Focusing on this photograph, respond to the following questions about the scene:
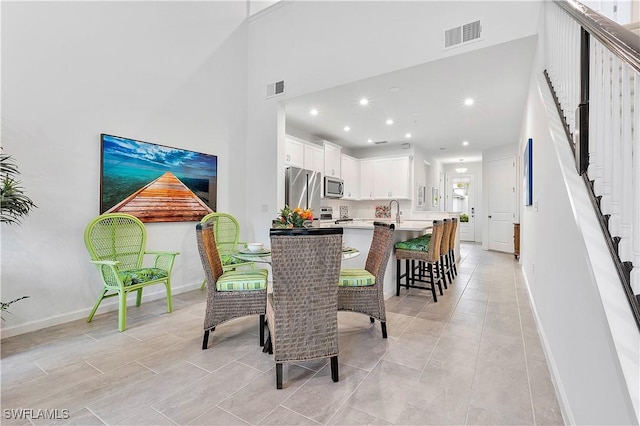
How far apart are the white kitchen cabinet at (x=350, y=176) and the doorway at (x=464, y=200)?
14.7 ft

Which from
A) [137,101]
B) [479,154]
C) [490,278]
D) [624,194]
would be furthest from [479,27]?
[479,154]

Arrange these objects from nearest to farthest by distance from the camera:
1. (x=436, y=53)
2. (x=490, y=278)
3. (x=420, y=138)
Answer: (x=436, y=53) → (x=490, y=278) → (x=420, y=138)

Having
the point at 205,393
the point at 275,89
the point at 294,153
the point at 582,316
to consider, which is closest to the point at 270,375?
the point at 205,393

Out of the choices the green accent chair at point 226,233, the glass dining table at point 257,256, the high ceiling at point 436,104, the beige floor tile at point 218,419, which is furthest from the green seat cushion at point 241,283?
the high ceiling at point 436,104

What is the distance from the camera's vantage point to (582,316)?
1.25 meters

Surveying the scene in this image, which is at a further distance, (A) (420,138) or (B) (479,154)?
(B) (479,154)

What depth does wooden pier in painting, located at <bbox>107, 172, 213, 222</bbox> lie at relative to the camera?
3373 mm

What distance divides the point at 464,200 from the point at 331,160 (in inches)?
254

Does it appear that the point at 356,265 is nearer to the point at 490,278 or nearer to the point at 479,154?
the point at 490,278

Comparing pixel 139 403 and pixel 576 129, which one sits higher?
pixel 576 129

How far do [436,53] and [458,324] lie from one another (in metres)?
2.90

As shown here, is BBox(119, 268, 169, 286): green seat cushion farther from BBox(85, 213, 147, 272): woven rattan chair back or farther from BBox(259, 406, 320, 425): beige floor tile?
BBox(259, 406, 320, 425): beige floor tile

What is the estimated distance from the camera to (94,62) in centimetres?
305

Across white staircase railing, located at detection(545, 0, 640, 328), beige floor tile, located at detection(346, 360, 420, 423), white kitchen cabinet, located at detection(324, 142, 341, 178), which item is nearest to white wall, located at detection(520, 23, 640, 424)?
white staircase railing, located at detection(545, 0, 640, 328)
